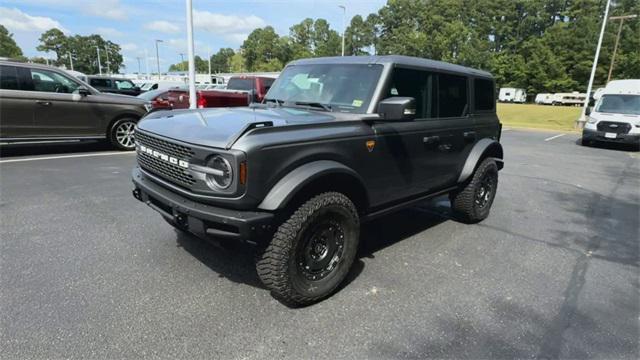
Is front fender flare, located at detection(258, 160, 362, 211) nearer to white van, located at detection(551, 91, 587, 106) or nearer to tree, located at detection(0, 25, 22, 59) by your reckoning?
white van, located at detection(551, 91, 587, 106)

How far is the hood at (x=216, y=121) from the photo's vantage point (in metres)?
2.63

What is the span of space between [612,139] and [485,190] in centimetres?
1093

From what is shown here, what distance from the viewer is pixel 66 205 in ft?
16.2

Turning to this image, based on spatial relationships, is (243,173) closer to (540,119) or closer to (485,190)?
(485,190)

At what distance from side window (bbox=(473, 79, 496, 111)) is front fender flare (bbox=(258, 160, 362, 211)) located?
8.98 feet

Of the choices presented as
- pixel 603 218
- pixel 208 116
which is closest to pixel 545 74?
pixel 603 218

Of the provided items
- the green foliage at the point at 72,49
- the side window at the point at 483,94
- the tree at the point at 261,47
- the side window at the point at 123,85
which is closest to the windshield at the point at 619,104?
the side window at the point at 483,94

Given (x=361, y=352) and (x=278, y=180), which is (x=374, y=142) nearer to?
(x=278, y=180)

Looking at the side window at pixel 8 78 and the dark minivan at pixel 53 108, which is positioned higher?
the side window at pixel 8 78

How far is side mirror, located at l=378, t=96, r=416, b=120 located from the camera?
309 cm

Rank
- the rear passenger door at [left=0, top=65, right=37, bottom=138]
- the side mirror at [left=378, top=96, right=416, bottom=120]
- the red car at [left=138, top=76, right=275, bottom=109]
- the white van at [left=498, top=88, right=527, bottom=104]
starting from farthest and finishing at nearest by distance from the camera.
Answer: the white van at [left=498, top=88, right=527, bottom=104] → the red car at [left=138, top=76, right=275, bottom=109] → the rear passenger door at [left=0, top=65, right=37, bottom=138] → the side mirror at [left=378, top=96, right=416, bottom=120]

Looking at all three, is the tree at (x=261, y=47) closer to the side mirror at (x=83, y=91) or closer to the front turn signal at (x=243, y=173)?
the side mirror at (x=83, y=91)

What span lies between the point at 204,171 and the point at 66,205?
3417mm

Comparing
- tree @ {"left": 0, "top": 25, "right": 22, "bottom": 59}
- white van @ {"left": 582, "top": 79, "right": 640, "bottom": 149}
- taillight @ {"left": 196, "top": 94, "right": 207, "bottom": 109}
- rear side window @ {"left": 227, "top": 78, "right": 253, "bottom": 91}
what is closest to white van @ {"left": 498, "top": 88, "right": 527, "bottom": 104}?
white van @ {"left": 582, "top": 79, "right": 640, "bottom": 149}
